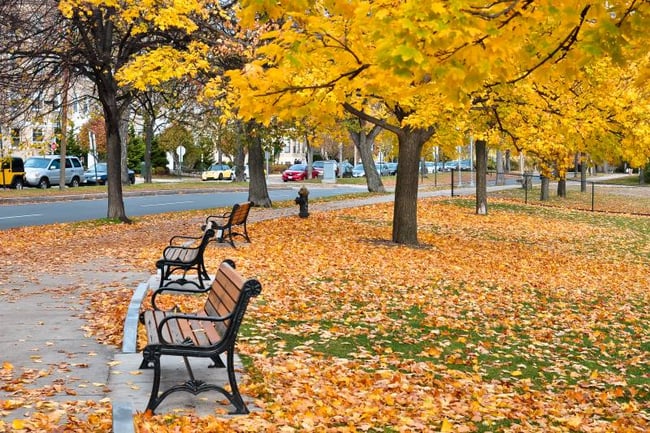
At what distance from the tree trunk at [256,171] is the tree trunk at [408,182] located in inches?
328

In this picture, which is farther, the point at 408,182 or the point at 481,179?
the point at 481,179

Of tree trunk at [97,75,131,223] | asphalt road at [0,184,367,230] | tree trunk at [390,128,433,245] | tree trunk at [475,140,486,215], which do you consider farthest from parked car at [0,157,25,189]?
tree trunk at [390,128,433,245]

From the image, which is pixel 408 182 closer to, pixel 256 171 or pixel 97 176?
pixel 256 171

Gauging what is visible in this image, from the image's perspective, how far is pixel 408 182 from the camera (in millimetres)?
18781

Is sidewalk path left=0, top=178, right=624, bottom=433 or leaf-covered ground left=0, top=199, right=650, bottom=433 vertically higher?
sidewalk path left=0, top=178, right=624, bottom=433

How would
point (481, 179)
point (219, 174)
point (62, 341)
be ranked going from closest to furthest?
1. point (62, 341)
2. point (481, 179)
3. point (219, 174)

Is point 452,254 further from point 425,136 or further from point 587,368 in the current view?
point 587,368

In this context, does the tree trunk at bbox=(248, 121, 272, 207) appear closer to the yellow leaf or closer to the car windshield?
the yellow leaf

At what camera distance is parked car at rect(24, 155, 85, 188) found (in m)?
45.7

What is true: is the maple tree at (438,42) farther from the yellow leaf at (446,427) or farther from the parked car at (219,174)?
the parked car at (219,174)

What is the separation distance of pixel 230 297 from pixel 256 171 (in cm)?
2236

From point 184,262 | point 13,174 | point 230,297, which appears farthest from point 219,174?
point 230,297

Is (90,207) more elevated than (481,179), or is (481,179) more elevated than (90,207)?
(481,179)

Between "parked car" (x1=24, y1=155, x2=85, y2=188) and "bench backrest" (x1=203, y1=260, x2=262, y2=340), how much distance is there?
132ft
